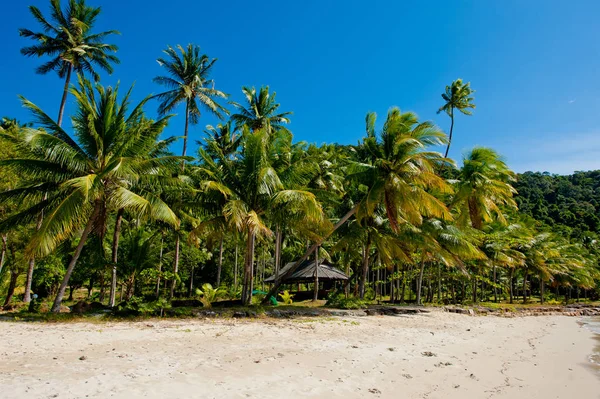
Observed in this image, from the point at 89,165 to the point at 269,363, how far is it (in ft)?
29.1

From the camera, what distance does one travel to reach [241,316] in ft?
40.1

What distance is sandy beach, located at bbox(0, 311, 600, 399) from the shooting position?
4.97 m

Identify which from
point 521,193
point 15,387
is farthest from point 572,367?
point 521,193

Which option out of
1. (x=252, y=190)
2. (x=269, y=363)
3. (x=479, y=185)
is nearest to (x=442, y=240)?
(x=479, y=185)

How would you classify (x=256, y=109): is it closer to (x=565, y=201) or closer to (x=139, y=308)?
(x=139, y=308)

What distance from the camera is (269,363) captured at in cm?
641

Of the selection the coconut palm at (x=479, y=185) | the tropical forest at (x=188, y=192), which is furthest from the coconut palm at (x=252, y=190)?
the coconut palm at (x=479, y=185)

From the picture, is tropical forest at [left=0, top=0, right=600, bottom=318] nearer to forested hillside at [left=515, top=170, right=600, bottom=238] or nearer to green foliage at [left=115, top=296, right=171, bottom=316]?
green foliage at [left=115, top=296, right=171, bottom=316]

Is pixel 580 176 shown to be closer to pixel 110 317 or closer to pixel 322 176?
pixel 322 176

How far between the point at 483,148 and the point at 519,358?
14.6 metres

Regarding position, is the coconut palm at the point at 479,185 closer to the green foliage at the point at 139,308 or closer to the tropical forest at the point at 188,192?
the tropical forest at the point at 188,192

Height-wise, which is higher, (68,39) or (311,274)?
(68,39)

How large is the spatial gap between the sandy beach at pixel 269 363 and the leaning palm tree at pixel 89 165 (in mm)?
3303

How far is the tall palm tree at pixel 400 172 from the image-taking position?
15.4m
